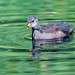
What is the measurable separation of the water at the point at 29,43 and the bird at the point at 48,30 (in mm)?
393

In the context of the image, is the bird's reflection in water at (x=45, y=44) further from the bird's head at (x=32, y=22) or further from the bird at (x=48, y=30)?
the bird's head at (x=32, y=22)

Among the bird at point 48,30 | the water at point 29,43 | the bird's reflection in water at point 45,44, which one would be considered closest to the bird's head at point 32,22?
the bird at point 48,30

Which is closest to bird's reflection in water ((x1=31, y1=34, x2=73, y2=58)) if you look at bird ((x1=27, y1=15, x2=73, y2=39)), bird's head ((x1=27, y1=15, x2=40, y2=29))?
bird ((x1=27, y1=15, x2=73, y2=39))

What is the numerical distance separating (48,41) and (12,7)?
497cm

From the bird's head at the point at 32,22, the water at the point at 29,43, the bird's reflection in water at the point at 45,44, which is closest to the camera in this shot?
the water at the point at 29,43

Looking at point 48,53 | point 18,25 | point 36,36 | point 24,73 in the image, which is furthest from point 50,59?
point 18,25

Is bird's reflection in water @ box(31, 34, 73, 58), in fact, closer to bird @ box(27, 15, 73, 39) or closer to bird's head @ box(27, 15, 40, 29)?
bird @ box(27, 15, 73, 39)

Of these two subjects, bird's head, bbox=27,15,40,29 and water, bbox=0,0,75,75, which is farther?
bird's head, bbox=27,15,40,29

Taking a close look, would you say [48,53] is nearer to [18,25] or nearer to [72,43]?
[72,43]

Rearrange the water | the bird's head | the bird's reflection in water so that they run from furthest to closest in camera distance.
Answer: the bird's head < the bird's reflection in water < the water

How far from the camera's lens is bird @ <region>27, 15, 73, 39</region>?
39.5 feet

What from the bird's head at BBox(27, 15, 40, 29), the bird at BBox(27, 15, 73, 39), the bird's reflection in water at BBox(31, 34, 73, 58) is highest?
the bird's head at BBox(27, 15, 40, 29)

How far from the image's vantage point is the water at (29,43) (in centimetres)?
884

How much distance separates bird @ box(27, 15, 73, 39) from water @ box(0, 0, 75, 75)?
393 millimetres
